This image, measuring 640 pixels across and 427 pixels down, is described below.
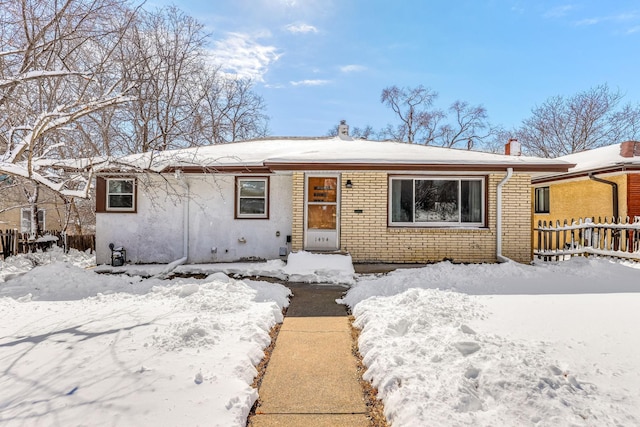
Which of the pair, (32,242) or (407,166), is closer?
(407,166)

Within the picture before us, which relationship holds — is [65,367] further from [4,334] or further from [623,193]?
[623,193]

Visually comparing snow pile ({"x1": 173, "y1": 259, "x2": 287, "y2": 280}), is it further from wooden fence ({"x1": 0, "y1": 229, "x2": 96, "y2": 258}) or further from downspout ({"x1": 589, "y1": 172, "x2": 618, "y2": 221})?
downspout ({"x1": 589, "y1": 172, "x2": 618, "y2": 221})

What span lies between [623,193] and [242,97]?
23.4m

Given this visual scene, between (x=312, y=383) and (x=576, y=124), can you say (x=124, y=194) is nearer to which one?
(x=312, y=383)

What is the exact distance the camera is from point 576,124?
27984 millimetres

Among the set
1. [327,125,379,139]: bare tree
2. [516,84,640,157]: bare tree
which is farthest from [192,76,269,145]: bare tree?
[516,84,640,157]: bare tree

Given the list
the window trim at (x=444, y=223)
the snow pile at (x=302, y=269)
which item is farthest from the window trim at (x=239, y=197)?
the window trim at (x=444, y=223)

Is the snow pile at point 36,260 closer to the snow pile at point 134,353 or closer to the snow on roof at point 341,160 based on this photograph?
the snow pile at point 134,353

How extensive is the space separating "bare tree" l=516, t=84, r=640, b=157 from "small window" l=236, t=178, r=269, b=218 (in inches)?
1126

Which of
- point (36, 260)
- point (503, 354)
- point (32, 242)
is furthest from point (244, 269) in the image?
point (32, 242)

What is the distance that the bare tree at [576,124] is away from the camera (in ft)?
85.1

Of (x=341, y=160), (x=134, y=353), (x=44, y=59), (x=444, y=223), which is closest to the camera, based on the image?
(x=134, y=353)

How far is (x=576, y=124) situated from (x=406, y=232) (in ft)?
90.9

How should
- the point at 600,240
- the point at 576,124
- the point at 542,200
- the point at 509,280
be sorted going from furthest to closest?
the point at 576,124
the point at 542,200
the point at 600,240
the point at 509,280
